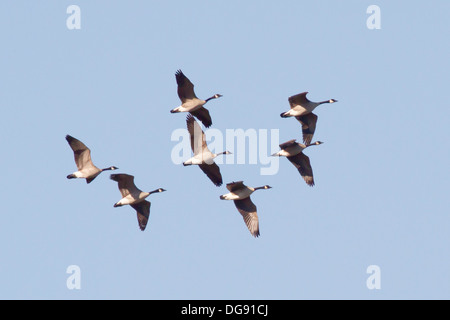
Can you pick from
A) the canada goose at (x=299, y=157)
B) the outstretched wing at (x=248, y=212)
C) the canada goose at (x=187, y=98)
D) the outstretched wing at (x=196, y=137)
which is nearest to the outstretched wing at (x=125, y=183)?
the outstretched wing at (x=196, y=137)

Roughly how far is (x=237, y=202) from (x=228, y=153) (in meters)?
2.18

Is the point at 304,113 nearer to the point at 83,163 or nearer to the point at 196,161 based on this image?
the point at 196,161

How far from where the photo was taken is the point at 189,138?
49125 mm

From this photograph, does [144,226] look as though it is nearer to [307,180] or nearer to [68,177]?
[68,177]

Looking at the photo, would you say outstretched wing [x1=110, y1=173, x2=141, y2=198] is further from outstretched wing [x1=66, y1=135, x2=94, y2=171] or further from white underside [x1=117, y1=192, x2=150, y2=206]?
outstretched wing [x1=66, y1=135, x2=94, y2=171]

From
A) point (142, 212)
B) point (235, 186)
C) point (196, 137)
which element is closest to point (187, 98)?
point (196, 137)

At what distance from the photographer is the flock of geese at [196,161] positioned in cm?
4878

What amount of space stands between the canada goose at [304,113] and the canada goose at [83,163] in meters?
7.55

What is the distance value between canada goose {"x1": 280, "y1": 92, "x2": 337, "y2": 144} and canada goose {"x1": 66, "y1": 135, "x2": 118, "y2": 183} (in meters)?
7.55

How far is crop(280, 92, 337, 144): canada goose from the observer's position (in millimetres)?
50188
